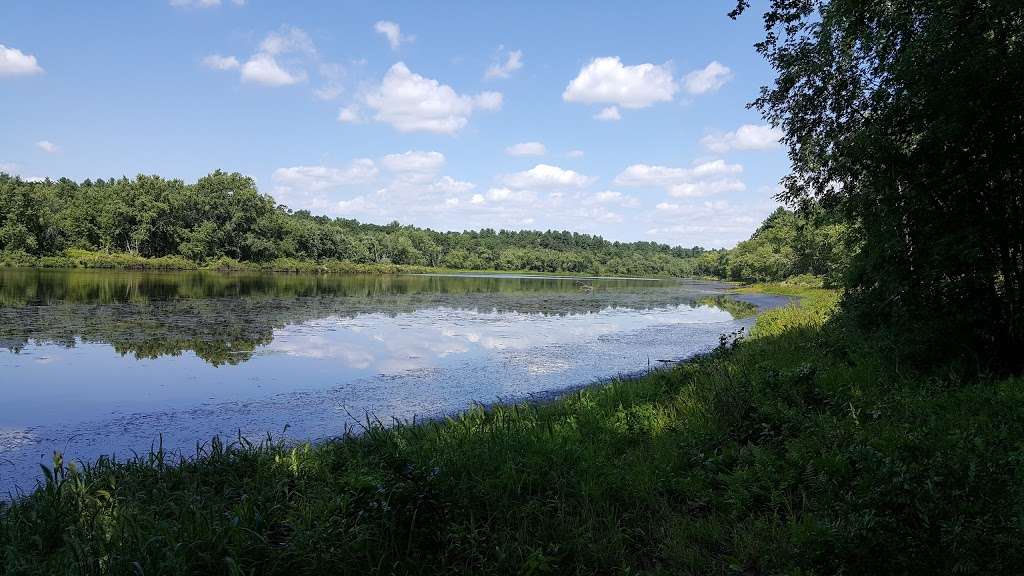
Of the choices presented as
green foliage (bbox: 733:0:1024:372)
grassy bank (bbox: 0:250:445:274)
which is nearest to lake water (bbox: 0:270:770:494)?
green foliage (bbox: 733:0:1024:372)

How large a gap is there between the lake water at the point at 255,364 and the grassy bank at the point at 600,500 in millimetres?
3371

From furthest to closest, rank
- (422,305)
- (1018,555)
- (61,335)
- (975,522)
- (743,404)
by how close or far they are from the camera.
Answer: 1. (422,305)
2. (61,335)
3. (743,404)
4. (975,522)
5. (1018,555)

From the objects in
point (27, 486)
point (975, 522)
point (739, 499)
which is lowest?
point (27, 486)

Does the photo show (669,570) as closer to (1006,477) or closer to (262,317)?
(1006,477)

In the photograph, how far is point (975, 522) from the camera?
13.3 feet

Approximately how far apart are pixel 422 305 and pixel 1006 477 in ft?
116

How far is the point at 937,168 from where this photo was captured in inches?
331

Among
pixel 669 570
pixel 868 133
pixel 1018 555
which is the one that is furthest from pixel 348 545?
pixel 868 133

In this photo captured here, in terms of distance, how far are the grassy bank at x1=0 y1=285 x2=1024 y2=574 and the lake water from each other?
337cm

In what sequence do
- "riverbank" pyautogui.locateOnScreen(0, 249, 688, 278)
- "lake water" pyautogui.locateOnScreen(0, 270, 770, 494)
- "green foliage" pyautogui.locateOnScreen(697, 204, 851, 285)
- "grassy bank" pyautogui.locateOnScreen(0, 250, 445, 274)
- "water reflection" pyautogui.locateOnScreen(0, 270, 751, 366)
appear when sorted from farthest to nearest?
"grassy bank" pyautogui.locateOnScreen(0, 250, 445, 274) → "riverbank" pyautogui.locateOnScreen(0, 249, 688, 278) → "green foliage" pyautogui.locateOnScreen(697, 204, 851, 285) → "water reflection" pyautogui.locateOnScreen(0, 270, 751, 366) → "lake water" pyautogui.locateOnScreen(0, 270, 770, 494)

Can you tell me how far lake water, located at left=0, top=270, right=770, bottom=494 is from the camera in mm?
10664

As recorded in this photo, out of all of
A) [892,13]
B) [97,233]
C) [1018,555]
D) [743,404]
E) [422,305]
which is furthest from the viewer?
[97,233]

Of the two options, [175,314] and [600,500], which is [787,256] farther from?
[600,500]

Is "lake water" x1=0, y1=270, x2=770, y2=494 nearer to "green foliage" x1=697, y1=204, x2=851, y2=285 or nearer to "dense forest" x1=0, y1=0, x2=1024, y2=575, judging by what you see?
"dense forest" x1=0, y1=0, x2=1024, y2=575
